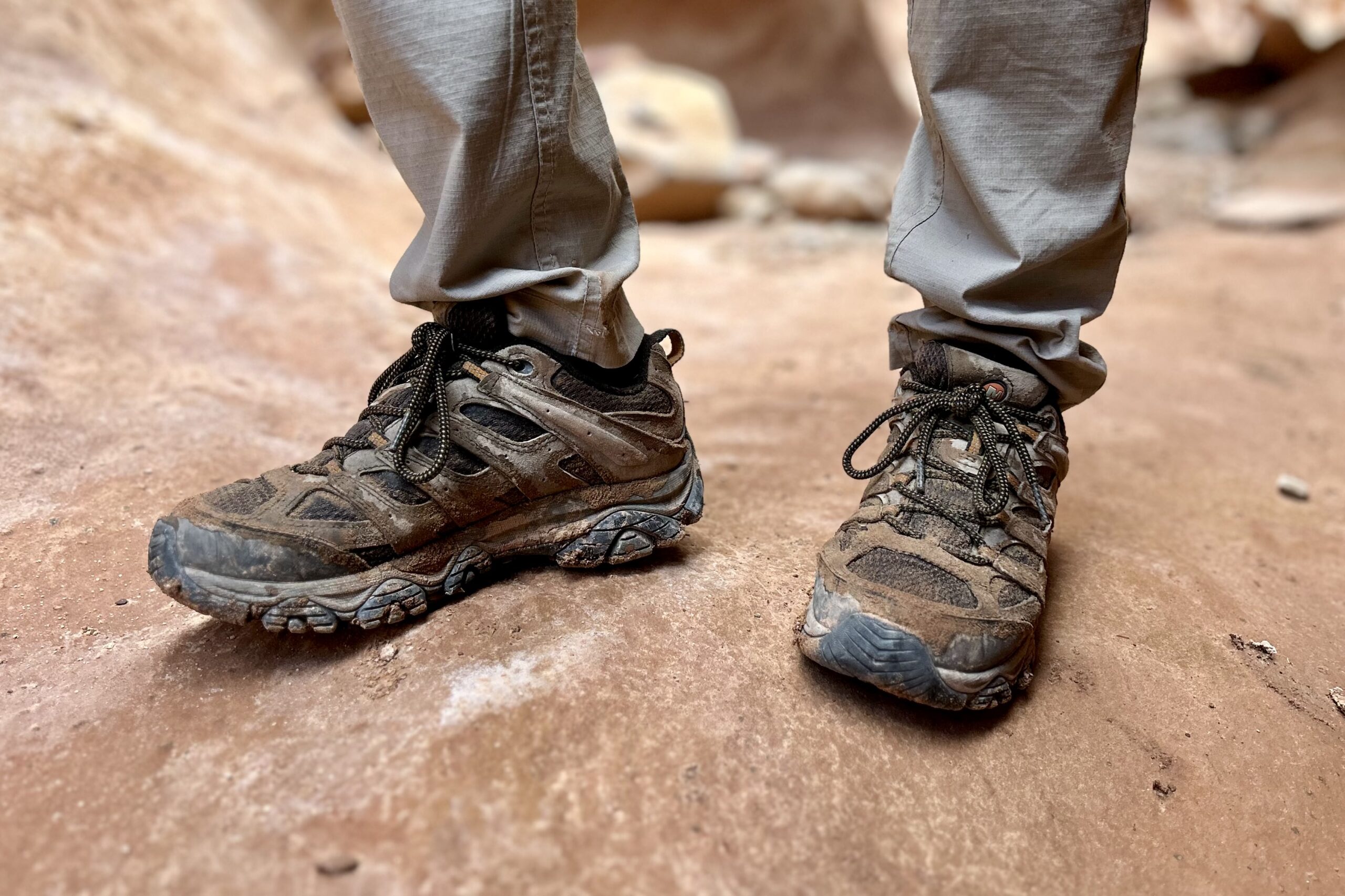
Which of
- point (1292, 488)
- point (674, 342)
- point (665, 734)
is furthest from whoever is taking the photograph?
point (1292, 488)

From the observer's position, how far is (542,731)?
2.80 ft

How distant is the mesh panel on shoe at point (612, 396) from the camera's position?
3.51ft

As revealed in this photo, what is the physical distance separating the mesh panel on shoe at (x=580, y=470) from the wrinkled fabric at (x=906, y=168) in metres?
0.13

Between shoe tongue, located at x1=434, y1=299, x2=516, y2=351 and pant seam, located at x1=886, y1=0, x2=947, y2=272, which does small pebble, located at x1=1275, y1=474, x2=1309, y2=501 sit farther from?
shoe tongue, located at x1=434, y1=299, x2=516, y2=351

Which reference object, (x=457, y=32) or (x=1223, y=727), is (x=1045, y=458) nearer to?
(x=1223, y=727)

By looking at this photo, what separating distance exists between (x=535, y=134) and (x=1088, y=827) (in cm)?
93

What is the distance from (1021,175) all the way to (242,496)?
98cm

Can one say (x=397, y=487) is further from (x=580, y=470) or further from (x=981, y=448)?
(x=981, y=448)

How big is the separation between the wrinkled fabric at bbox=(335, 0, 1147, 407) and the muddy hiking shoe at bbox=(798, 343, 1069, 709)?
75 mm

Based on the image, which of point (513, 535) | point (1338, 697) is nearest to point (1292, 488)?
point (1338, 697)

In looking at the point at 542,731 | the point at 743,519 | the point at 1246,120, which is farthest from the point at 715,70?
the point at 542,731

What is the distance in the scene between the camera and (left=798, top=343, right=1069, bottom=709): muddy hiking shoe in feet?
2.97

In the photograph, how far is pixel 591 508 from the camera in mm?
1122

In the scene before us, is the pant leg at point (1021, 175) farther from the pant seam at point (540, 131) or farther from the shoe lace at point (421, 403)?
the shoe lace at point (421, 403)
